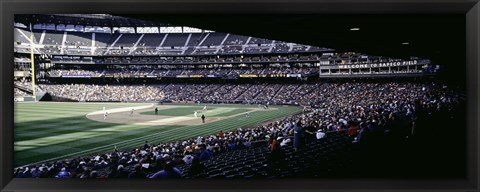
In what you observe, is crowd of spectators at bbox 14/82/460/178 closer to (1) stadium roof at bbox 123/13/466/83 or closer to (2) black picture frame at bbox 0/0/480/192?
(2) black picture frame at bbox 0/0/480/192

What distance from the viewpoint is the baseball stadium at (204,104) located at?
8055 millimetres

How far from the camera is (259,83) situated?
5716 cm

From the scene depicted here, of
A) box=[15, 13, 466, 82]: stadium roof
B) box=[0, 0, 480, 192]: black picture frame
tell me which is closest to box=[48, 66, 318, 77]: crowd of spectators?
box=[15, 13, 466, 82]: stadium roof

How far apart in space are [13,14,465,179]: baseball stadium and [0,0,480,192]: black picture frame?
1.08 feet

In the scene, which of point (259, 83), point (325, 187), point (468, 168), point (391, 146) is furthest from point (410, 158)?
point (259, 83)

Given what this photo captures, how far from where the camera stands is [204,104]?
46438 millimetres

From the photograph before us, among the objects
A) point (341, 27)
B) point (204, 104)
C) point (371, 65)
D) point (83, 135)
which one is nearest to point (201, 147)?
point (341, 27)

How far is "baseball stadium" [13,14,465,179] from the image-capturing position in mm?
8055

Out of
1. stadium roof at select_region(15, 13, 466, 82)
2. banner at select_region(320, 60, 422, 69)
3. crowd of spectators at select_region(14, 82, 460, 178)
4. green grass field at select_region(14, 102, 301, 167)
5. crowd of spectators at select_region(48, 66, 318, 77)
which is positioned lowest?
green grass field at select_region(14, 102, 301, 167)
